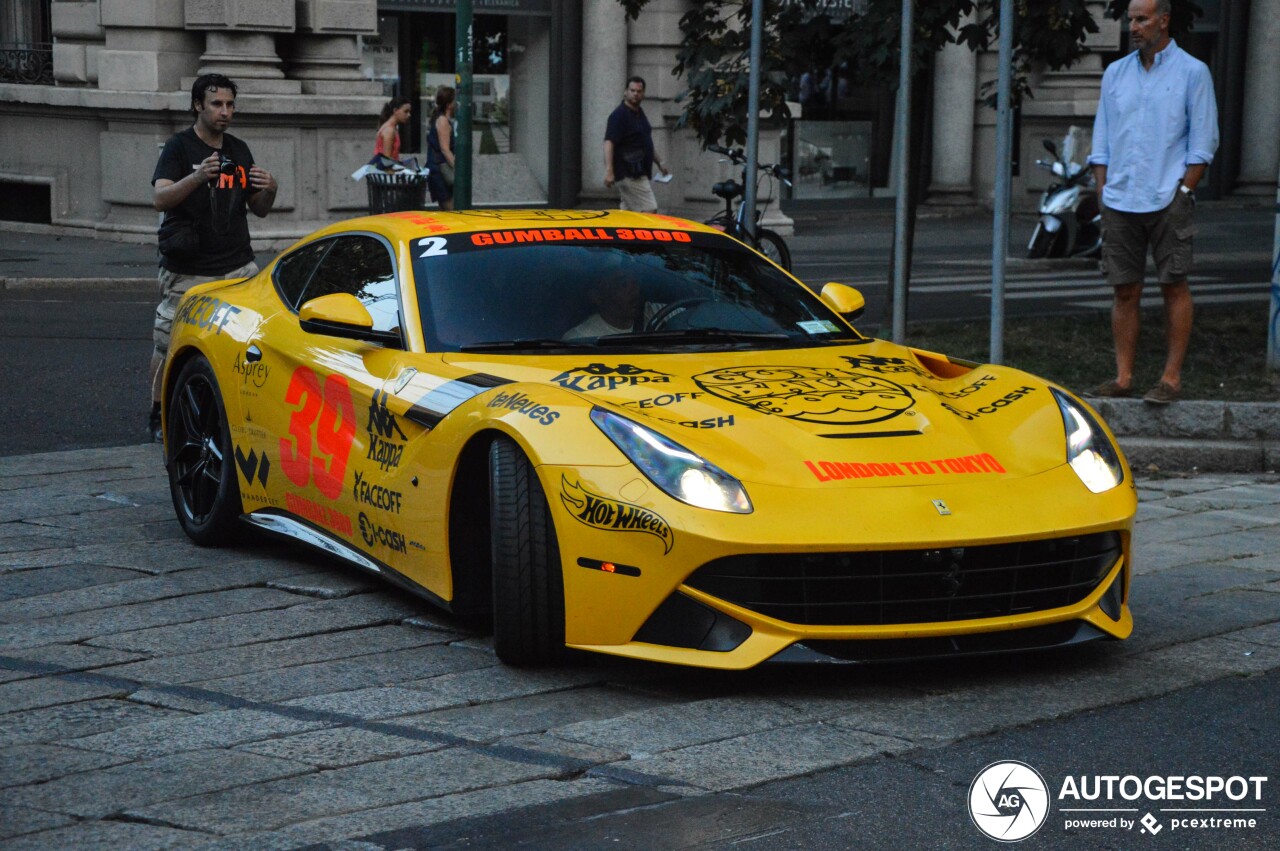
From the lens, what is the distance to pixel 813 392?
517cm

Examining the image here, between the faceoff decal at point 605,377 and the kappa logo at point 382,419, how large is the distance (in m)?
0.58

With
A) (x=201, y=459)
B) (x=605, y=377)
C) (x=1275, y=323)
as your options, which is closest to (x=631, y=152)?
(x=1275, y=323)

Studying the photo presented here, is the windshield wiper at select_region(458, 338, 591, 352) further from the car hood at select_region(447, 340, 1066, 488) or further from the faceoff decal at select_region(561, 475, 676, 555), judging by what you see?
the faceoff decal at select_region(561, 475, 676, 555)

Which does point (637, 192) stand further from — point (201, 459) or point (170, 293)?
point (201, 459)

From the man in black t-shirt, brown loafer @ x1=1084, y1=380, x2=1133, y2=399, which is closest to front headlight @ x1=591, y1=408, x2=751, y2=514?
the man in black t-shirt

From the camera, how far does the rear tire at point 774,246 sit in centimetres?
1529

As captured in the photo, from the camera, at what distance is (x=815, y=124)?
2733cm

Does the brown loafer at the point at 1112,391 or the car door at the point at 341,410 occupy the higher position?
the car door at the point at 341,410

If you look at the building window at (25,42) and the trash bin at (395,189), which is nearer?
the trash bin at (395,189)

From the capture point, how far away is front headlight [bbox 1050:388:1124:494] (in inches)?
198

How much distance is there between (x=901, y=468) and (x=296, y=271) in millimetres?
2822

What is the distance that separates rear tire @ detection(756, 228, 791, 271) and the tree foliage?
3478 mm

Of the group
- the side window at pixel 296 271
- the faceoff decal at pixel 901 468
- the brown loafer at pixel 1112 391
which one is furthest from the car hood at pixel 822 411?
the brown loafer at pixel 1112 391

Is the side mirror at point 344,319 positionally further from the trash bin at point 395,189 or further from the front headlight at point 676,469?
the trash bin at point 395,189
